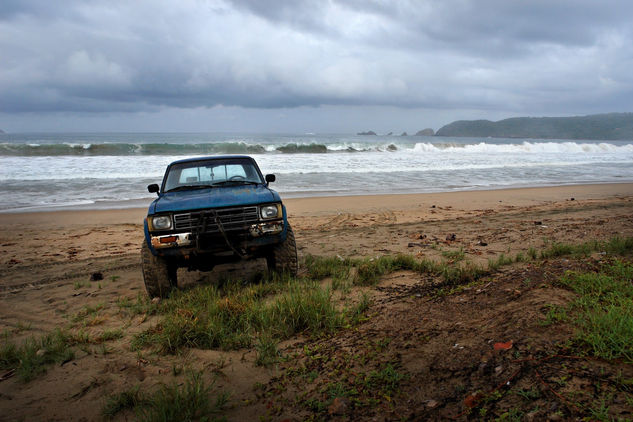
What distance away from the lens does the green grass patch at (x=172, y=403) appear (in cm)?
249

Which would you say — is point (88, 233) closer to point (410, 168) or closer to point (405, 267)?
point (405, 267)

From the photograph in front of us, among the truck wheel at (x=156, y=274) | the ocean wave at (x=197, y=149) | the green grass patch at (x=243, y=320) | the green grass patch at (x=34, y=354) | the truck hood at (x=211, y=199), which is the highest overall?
the ocean wave at (x=197, y=149)

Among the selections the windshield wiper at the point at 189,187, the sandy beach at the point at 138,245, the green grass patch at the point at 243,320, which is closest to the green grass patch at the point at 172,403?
the sandy beach at the point at 138,245

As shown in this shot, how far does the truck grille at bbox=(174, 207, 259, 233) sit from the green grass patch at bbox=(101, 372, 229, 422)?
76.1 inches

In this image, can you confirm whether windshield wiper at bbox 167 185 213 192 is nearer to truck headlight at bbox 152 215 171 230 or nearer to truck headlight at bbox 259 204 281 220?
truck headlight at bbox 152 215 171 230

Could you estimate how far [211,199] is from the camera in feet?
15.4

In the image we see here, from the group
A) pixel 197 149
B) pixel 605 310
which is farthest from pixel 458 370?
pixel 197 149

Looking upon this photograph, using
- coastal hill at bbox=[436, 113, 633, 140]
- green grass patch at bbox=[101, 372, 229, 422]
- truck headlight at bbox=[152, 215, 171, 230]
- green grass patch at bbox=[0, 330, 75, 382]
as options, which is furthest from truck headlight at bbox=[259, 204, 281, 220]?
coastal hill at bbox=[436, 113, 633, 140]

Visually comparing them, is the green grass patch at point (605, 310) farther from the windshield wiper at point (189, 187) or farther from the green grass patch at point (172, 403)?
the windshield wiper at point (189, 187)

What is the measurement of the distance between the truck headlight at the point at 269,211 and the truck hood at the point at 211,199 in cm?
7

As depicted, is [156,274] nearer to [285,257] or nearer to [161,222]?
[161,222]

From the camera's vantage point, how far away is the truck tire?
498 cm

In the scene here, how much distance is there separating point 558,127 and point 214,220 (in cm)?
12942

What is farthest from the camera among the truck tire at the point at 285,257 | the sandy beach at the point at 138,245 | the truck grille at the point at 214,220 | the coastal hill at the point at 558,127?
the coastal hill at the point at 558,127
